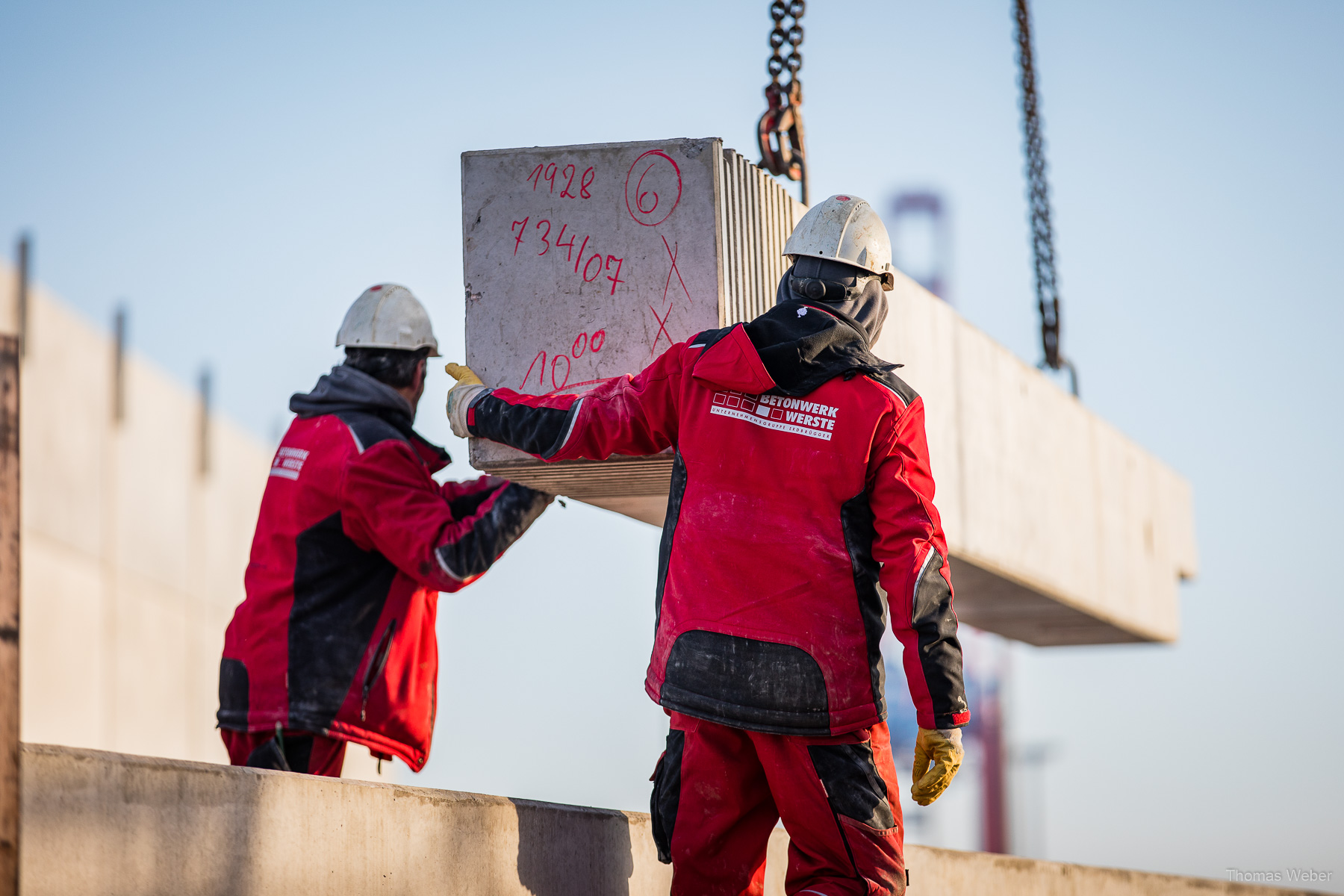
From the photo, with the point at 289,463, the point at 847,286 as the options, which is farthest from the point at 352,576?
the point at 847,286

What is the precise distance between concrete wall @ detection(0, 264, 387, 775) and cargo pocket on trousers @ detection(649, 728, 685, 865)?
11495mm

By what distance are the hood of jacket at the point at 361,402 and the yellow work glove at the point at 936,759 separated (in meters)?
2.20

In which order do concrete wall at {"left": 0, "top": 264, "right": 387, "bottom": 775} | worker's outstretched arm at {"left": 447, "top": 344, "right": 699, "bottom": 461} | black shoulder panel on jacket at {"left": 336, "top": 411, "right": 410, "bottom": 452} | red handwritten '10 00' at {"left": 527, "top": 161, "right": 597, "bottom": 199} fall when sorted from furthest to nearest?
concrete wall at {"left": 0, "top": 264, "right": 387, "bottom": 775} → black shoulder panel on jacket at {"left": 336, "top": 411, "right": 410, "bottom": 452} → red handwritten '10 00' at {"left": 527, "top": 161, "right": 597, "bottom": 199} → worker's outstretched arm at {"left": 447, "top": 344, "right": 699, "bottom": 461}

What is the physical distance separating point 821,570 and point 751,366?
0.51 metres

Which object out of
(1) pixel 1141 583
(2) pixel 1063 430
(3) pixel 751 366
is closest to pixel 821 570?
(3) pixel 751 366

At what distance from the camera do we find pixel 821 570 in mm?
3451

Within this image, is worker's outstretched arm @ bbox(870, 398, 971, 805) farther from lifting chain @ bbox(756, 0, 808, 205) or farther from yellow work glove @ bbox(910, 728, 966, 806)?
lifting chain @ bbox(756, 0, 808, 205)

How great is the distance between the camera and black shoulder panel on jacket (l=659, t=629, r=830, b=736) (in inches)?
133

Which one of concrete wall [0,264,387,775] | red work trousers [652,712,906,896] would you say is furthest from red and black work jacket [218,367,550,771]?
concrete wall [0,264,387,775]

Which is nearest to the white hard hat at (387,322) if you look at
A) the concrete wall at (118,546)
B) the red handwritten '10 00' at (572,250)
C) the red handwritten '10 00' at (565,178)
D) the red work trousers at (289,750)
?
the red handwritten '10 00' at (572,250)

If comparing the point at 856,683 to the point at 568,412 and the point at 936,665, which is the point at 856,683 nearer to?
the point at 936,665

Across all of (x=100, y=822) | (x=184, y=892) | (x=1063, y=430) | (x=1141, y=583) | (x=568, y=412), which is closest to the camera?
(x=100, y=822)

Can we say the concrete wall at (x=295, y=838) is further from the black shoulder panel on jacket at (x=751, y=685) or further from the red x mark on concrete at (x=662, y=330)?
the red x mark on concrete at (x=662, y=330)

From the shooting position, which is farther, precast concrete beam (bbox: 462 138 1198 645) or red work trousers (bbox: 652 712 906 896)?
precast concrete beam (bbox: 462 138 1198 645)
